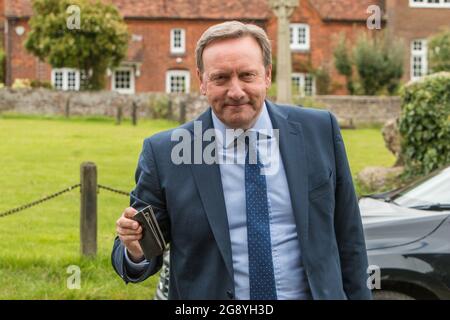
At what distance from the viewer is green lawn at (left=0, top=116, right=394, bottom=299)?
8867 mm

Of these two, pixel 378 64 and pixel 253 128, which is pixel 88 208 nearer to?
pixel 253 128

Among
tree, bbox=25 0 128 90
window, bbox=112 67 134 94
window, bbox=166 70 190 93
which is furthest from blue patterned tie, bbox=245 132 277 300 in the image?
window, bbox=112 67 134 94

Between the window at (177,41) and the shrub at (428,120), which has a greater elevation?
the window at (177,41)

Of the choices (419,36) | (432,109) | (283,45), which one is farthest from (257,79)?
(419,36)

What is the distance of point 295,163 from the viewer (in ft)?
11.8

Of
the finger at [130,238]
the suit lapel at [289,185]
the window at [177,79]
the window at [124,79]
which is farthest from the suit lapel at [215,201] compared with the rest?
the window at [124,79]

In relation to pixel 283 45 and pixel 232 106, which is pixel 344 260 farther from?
pixel 283 45

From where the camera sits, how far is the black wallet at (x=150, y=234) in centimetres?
349

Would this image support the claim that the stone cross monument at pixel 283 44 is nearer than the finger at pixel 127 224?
No

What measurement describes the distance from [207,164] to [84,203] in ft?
19.8

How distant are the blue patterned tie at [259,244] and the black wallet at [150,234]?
0.33 meters

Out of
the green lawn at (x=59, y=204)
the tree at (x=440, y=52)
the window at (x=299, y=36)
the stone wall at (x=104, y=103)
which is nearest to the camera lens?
the green lawn at (x=59, y=204)

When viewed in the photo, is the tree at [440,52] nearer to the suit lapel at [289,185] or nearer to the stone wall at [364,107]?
the stone wall at [364,107]

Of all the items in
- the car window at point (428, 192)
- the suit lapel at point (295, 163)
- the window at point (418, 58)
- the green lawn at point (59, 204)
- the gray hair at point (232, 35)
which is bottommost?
the green lawn at point (59, 204)
